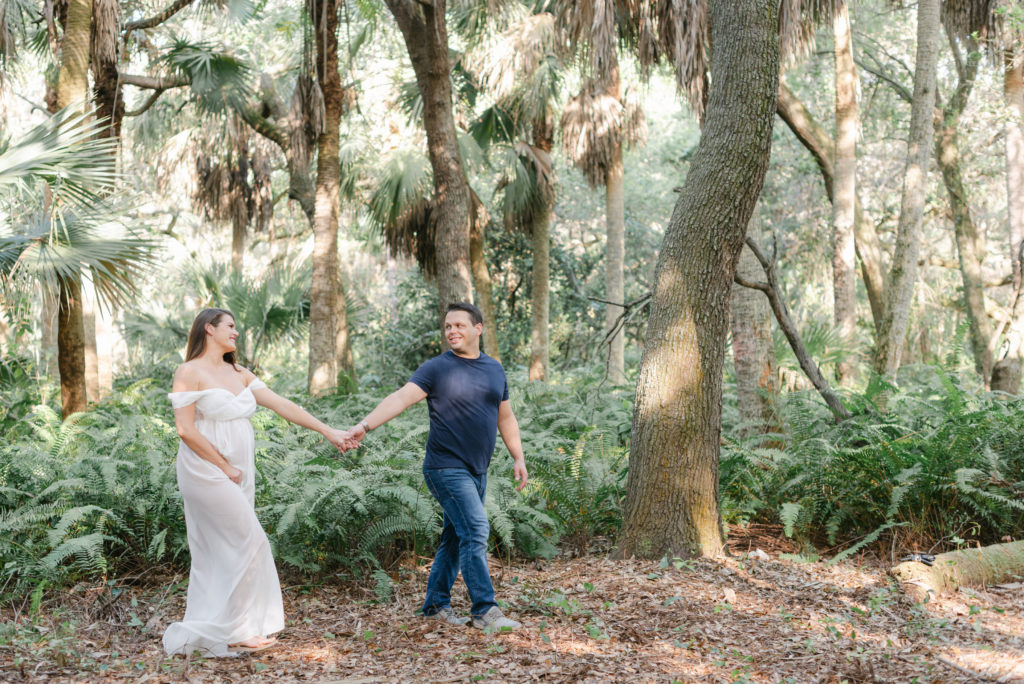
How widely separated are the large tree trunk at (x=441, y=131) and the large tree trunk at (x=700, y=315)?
3722 millimetres

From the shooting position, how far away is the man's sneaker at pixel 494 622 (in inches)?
194

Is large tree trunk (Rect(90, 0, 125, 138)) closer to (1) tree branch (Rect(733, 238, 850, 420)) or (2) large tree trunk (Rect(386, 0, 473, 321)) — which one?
(2) large tree trunk (Rect(386, 0, 473, 321))

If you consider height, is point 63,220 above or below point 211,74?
below

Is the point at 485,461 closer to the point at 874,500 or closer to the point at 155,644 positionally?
the point at 155,644

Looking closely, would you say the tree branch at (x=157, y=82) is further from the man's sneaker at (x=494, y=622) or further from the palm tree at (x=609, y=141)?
the man's sneaker at (x=494, y=622)

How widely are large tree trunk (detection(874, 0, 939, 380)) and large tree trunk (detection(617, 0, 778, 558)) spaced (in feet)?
13.6

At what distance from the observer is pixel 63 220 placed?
7.18m

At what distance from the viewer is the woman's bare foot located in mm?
4801

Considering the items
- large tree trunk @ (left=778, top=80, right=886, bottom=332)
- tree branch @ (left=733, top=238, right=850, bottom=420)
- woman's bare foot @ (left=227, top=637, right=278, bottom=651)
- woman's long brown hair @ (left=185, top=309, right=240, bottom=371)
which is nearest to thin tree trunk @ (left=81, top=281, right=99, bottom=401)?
woman's long brown hair @ (left=185, top=309, right=240, bottom=371)

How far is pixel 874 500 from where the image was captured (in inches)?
281

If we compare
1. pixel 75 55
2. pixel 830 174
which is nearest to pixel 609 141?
pixel 830 174

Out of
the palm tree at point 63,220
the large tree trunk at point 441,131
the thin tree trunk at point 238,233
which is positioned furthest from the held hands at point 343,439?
the thin tree trunk at point 238,233

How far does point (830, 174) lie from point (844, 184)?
2.87ft

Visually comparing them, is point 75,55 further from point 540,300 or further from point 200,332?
point 540,300
